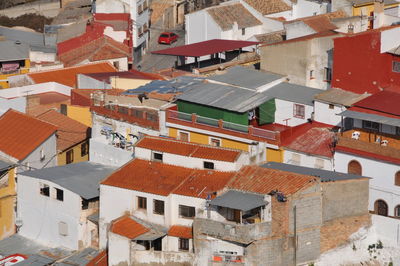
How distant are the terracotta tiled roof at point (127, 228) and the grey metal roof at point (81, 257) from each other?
3.08m

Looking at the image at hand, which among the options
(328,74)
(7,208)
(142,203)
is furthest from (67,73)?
(142,203)

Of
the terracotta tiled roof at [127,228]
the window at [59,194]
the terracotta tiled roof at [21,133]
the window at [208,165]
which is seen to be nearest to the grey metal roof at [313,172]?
the window at [208,165]

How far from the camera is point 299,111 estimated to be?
6750 centimetres

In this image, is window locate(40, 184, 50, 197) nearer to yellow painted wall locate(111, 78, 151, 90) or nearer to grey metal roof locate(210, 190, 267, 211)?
grey metal roof locate(210, 190, 267, 211)

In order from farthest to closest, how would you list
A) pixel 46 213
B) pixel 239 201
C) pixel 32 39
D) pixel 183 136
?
pixel 32 39
pixel 183 136
pixel 46 213
pixel 239 201

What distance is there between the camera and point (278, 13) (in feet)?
310

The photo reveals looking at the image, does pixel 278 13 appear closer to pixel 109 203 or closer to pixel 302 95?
pixel 302 95

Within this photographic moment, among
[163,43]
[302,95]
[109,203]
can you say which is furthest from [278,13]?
[109,203]

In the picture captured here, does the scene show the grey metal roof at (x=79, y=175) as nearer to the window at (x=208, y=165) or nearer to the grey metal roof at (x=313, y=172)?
the window at (x=208, y=165)

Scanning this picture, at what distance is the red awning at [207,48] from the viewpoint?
80.3 meters

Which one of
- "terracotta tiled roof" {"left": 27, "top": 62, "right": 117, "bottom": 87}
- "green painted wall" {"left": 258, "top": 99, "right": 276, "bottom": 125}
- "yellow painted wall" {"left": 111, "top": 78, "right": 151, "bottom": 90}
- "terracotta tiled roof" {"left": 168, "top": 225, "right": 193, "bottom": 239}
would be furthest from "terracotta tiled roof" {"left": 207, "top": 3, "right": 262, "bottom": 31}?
"terracotta tiled roof" {"left": 168, "top": 225, "right": 193, "bottom": 239}

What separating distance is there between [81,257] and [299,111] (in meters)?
17.0

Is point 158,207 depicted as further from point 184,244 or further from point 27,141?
point 27,141

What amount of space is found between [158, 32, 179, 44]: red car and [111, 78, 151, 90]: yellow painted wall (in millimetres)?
20988
